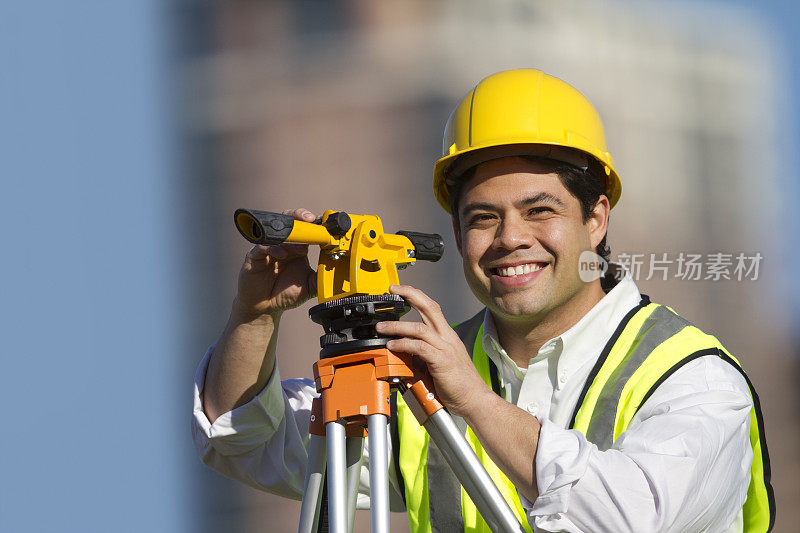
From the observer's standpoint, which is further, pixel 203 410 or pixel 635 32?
pixel 635 32

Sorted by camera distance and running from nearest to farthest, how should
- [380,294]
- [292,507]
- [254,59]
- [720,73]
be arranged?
[380,294] → [292,507] → [254,59] → [720,73]

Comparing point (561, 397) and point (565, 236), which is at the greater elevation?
point (565, 236)

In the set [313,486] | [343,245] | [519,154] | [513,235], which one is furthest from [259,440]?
[519,154]

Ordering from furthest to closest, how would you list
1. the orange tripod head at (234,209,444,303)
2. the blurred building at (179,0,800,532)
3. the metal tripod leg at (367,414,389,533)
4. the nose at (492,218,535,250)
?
the blurred building at (179,0,800,532)
the nose at (492,218,535,250)
the orange tripod head at (234,209,444,303)
the metal tripod leg at (367,414,389,533)

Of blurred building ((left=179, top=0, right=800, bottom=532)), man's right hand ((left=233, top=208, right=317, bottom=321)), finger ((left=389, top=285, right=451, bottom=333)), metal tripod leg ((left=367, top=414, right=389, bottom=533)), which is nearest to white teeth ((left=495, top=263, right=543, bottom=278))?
man's right hand ((left=233, top=208, right=317, bottom=321))

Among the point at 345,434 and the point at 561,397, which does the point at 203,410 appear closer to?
the point at 345,434

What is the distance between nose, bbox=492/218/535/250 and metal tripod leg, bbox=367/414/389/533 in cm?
99

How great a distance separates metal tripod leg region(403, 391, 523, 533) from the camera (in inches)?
79.7

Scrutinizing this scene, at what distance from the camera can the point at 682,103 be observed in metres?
8.21

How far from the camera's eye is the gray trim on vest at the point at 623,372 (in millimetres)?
2471

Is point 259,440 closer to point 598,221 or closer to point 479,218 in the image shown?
point 479,218

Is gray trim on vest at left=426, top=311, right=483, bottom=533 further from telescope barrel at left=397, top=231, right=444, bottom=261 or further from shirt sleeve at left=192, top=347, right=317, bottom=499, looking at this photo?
telescope barrel at left=397, top=231, right=444, bottom=261

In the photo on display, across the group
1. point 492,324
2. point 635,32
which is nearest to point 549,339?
point 492,324

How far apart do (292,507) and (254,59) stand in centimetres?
362
